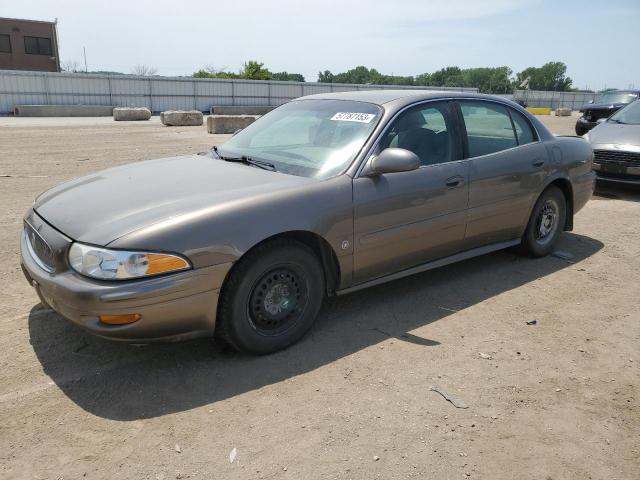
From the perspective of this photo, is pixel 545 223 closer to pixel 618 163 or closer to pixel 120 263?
pixel 618 163

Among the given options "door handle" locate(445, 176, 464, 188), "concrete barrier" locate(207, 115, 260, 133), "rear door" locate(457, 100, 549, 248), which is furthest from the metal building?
"door handle" locate(445, 176, 464, 188)

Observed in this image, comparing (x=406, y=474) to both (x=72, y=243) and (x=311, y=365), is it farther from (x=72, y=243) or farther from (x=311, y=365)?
(x=72, y=243)

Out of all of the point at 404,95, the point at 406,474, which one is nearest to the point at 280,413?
the point at 406,474

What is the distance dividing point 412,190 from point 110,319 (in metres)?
2.23

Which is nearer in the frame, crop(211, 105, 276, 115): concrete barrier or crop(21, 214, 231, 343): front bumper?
crop(21, 214, 231, 343): front bumper

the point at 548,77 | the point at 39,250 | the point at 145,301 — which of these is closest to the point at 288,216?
the point at 145,301

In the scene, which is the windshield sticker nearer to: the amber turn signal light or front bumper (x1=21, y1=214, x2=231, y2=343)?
front bumper (x1=21, y1=214, x2=231, y2=343)

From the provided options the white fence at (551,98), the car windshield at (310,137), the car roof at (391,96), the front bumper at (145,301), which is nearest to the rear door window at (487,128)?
the car roof at (391,96)

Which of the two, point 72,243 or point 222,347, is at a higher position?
point 72,243

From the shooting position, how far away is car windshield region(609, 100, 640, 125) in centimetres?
910

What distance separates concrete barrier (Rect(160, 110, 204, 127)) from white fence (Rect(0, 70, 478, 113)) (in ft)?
35.9

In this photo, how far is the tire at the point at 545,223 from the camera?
516cm

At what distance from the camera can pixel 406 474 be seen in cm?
241

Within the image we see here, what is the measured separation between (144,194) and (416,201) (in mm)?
1902
